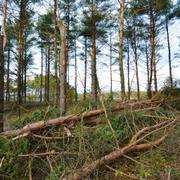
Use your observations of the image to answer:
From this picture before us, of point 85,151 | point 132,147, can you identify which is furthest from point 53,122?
point 132,147

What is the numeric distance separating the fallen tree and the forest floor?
82mm

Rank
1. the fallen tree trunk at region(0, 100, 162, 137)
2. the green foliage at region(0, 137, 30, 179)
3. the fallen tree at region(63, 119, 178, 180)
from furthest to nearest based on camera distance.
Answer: the fallen tree trunk at region(0, 100, 162, 137) → the green foliage at region(0, 137, 30, 179) → the fallen tree at region(63, 119, 178, 180)

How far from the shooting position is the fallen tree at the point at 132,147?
379 centimetres

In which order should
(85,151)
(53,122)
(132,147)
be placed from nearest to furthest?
(85,151) → (132,147) → (53,122)

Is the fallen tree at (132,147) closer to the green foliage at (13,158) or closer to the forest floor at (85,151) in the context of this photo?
the forest floor at (85,151)

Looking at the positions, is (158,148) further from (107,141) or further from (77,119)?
(77,119)

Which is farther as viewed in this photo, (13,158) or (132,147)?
(132,147)

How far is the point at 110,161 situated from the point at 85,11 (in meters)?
16.0

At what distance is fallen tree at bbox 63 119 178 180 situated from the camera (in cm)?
379

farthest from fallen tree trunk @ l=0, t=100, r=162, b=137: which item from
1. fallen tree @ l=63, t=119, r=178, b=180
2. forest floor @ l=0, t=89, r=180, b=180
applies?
fallen tree @ l=63, t=119, r=178, b=180

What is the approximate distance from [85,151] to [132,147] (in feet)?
2.59

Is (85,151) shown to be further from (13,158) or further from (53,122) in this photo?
(13,158)

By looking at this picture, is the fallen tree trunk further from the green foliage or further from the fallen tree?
the fallen tree

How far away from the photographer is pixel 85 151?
4.12m
